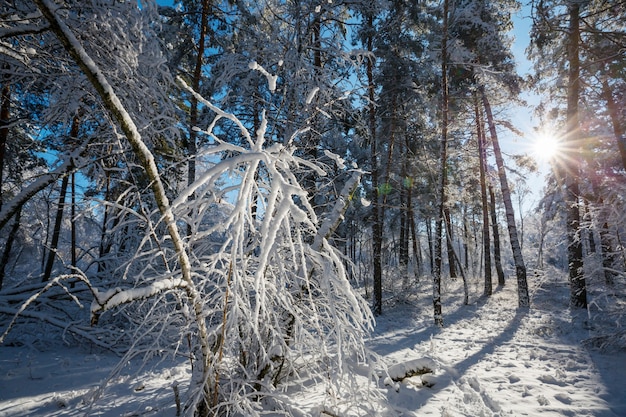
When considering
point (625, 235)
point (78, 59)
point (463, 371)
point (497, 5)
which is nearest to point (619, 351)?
point (625, 235)

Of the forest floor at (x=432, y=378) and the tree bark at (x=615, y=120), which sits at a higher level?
the tree bark at (x=615, y=120)

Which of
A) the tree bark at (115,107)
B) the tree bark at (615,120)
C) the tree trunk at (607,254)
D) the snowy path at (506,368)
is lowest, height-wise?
the snowy path at (506,368)

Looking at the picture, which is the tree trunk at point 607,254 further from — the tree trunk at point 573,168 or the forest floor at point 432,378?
the tree trunk at point 573,168

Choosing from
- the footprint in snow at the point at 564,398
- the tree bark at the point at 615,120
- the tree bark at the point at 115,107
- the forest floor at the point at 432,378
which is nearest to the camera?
the tree bark at the point at 115,107

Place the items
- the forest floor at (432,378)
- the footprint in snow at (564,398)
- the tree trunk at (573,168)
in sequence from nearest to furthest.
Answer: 1. the forest floor at (432,378)
2. the footprint in snow at (564,398)
3. the tree trunk at (573,168)

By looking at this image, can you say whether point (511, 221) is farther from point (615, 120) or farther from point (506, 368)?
point (506, 368)

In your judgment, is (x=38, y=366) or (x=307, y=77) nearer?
(x=38, y=366)

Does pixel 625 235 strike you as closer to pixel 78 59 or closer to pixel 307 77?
pixel 307 77

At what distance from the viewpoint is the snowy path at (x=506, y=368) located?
11.4 feet

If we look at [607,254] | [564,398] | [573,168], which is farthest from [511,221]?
[564,398]

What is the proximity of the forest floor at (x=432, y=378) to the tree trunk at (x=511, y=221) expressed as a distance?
248 centimetres

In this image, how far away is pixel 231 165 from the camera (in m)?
1.12

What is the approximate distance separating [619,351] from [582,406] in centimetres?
322

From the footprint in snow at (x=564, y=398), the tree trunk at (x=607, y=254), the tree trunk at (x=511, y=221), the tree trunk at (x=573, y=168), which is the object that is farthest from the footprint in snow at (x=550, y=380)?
the tree trunk at (x=511, y=221)
